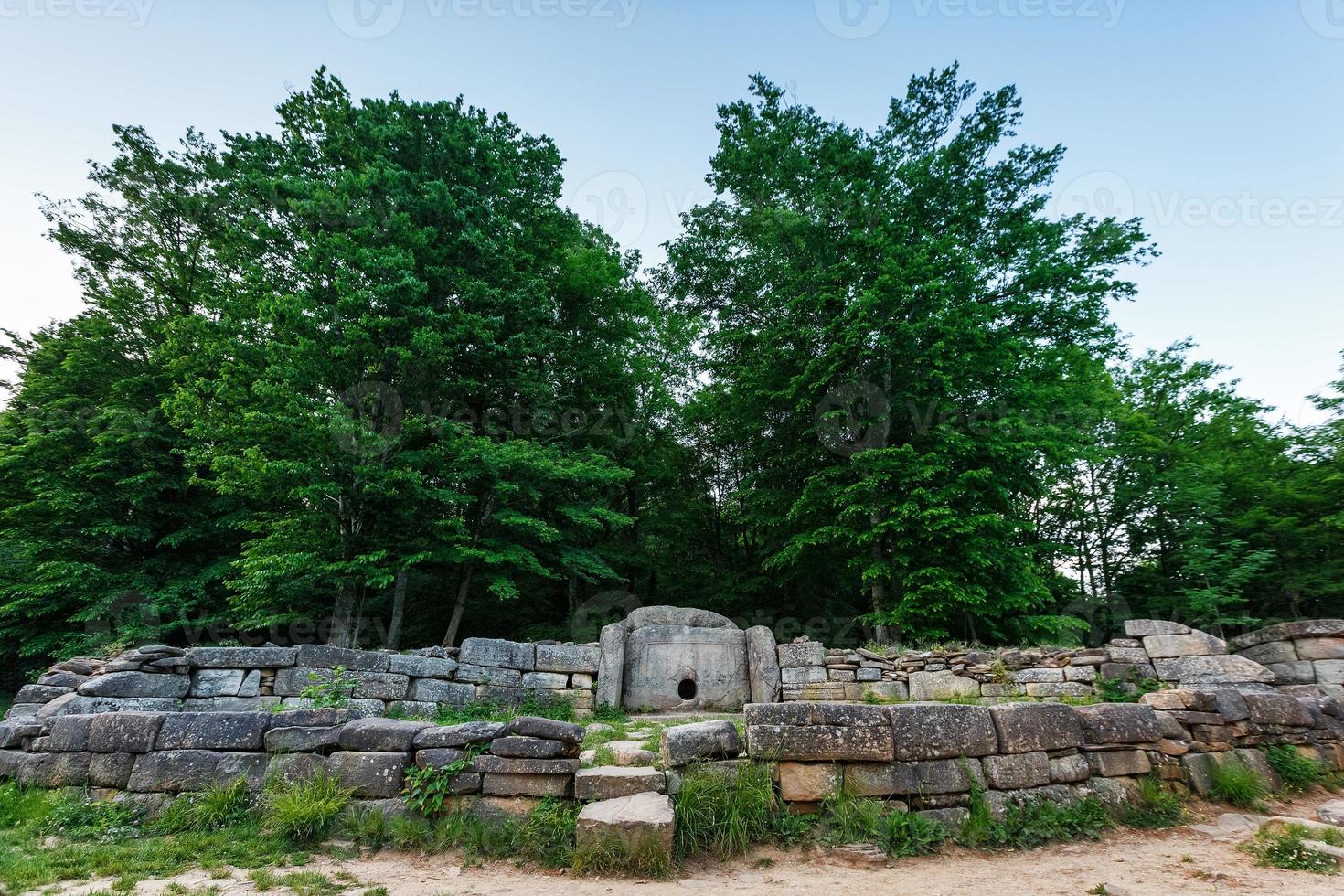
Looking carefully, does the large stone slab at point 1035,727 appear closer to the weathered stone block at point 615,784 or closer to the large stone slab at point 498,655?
the weathered stone block at point 615,784

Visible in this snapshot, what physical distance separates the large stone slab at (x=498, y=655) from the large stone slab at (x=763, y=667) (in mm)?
3656

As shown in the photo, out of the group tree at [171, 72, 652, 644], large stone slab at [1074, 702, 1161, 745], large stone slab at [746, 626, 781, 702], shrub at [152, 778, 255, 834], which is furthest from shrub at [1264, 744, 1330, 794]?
tree at [171, 72, 652, 644]

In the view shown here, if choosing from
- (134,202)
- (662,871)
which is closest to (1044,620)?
(662,871)

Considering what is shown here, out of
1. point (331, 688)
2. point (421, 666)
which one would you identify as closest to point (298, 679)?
point (331, 688)

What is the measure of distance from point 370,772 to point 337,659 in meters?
3.92

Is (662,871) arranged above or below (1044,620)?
below

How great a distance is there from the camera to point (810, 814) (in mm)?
4047

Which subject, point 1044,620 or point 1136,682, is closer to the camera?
point 1136,682

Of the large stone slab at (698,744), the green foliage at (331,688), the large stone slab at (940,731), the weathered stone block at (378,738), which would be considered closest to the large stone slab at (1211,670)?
the large stone slab at (940,731)

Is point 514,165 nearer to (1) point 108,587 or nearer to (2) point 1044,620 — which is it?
(1) point 108,587

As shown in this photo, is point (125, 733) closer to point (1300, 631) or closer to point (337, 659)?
point (337, 659)

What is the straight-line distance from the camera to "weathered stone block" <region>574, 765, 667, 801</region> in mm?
4004

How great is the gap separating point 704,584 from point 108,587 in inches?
587

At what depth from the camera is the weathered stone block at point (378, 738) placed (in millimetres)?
4320
